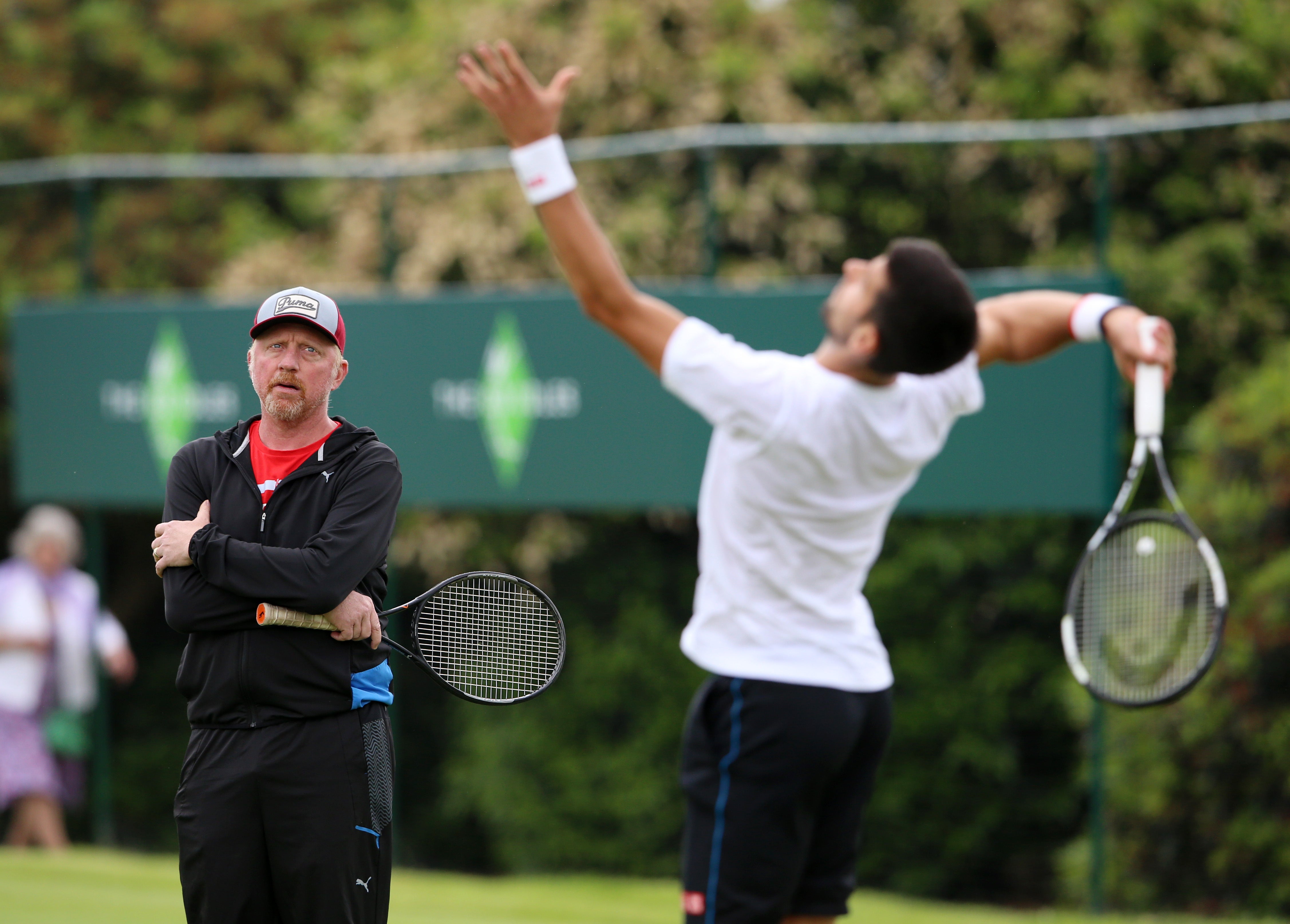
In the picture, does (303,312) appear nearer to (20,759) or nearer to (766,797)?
(766,797)

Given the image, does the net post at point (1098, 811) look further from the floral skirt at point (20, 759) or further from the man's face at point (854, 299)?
the floral skirt at point (20, 759)

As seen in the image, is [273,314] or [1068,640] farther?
[1068,640]

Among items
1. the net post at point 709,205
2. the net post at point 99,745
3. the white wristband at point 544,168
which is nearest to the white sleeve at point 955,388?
the white wristband at point 544,168

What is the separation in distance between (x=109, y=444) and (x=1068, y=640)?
6.36m

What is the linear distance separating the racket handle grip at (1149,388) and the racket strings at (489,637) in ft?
4.44

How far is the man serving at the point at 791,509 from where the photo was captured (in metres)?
3.08

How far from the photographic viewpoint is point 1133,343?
3340 millimetres

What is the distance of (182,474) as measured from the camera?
130 inches

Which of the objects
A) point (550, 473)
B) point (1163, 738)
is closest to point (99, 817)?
point (550, 473)

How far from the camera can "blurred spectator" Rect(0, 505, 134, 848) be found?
27.7 feet

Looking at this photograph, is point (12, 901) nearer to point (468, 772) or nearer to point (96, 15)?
point (468, 772)

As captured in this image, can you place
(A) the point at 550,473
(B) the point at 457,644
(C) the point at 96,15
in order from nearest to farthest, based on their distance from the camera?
(B) the point at 457,644 → (A) the point at 550,473 → (C) the point at 96,15

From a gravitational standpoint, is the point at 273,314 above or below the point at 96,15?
below

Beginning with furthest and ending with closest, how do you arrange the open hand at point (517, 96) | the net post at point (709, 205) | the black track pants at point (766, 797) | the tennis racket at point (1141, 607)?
the net post at point (709, 205)
the tennis racket at point (1141, 607)
the black track pants at point (766, 797)
the open hand at point (517, 96)
